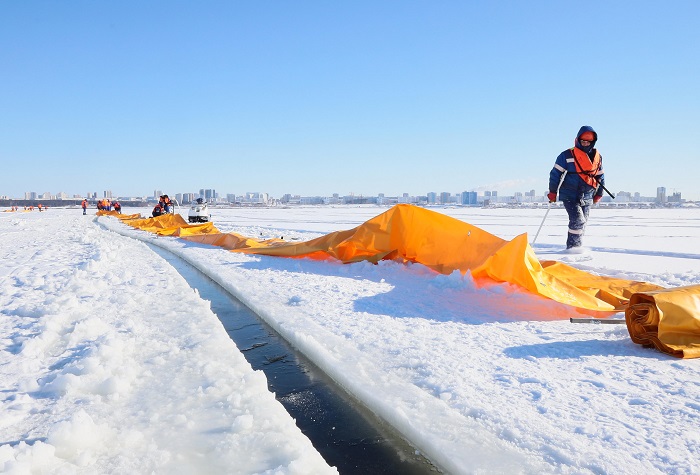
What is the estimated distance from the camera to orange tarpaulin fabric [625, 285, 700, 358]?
238cm

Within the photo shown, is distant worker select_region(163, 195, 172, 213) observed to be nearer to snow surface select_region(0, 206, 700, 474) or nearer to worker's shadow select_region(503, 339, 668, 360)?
snow surface select_region(0, 206, 700, 474)

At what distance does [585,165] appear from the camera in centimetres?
635

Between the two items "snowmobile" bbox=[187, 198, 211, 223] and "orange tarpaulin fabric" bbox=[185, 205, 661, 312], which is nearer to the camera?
"orange tarpaulin fabric" bbox=[185, 205, 661, 312]

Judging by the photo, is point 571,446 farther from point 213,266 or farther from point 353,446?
point 213,266

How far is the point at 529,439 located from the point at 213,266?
5.43 meters

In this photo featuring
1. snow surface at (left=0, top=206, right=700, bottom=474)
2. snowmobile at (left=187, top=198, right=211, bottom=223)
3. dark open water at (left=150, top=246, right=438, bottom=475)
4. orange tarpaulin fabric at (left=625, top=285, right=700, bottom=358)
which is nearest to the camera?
snow surface at (left=0, top=206, right=700, bottom=474)

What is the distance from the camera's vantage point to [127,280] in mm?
5105

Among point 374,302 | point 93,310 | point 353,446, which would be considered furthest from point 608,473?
point 93,310

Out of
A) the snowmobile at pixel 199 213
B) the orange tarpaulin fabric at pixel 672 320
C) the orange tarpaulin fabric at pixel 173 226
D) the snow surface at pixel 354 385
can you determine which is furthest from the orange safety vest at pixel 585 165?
the snowmobile at pixel 199 213

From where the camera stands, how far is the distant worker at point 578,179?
250 inches

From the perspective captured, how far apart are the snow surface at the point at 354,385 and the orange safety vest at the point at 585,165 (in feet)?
11.4

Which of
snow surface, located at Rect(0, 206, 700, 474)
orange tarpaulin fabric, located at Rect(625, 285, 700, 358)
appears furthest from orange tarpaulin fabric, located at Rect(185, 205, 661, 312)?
orange tarpaulin fabric, located at Rect(625, 285, 700, 358)

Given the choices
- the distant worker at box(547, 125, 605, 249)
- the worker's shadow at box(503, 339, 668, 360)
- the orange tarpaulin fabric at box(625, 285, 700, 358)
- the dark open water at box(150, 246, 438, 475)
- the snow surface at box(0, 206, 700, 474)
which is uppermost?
the distant worker at box(547, 125, 605, 249)

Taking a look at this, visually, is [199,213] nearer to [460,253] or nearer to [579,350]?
[460,253]
